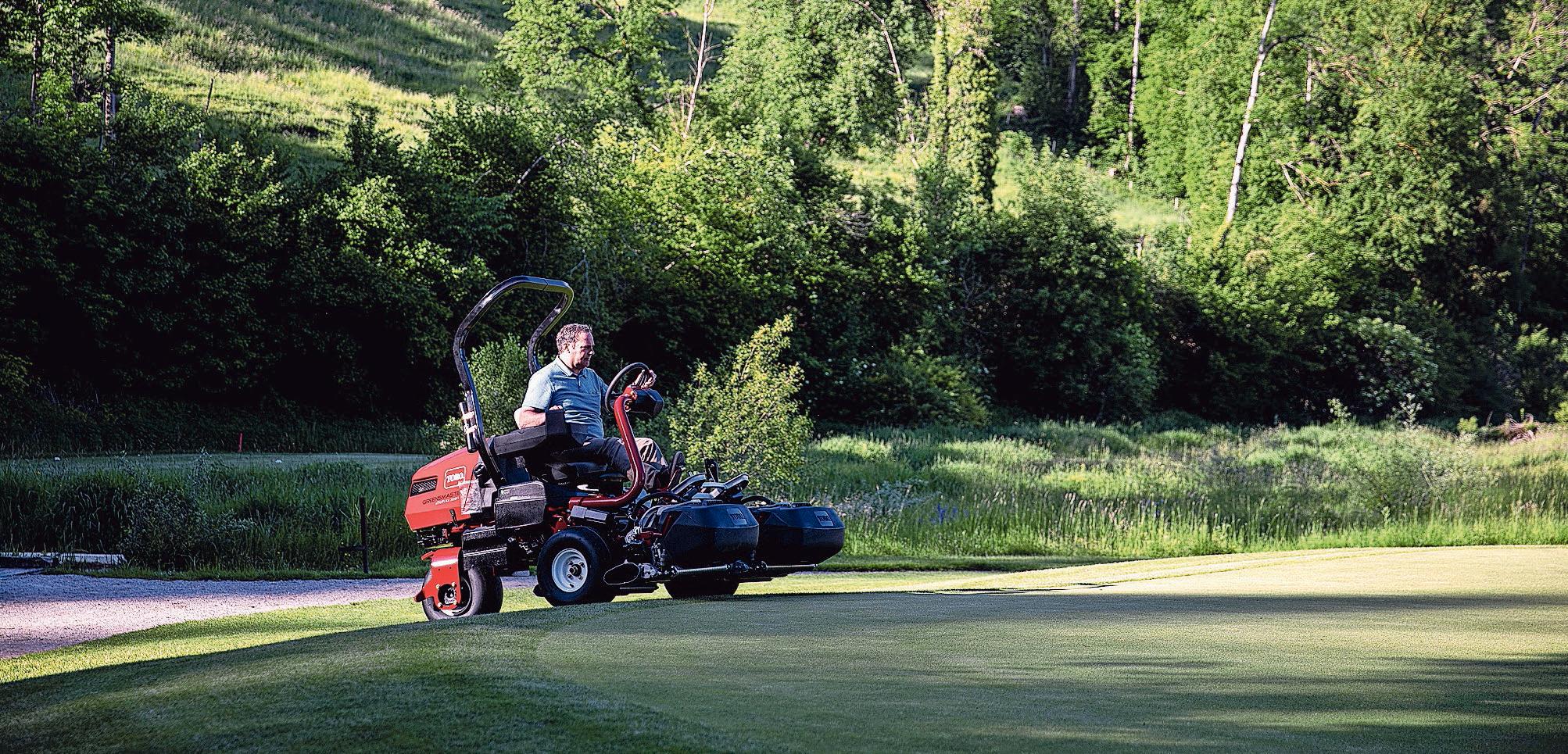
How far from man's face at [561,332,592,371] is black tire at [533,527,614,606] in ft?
4.06

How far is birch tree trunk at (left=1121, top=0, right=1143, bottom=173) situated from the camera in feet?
275

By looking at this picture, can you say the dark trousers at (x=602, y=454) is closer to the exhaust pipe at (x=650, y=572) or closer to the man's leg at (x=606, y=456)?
the man's leg at (x=606, y=456)

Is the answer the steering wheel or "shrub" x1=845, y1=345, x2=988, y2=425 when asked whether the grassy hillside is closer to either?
"shrub" x1=845, y1=345, x2=988, y2=425

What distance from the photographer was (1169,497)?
27.8 m

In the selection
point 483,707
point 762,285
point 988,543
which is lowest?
point 988,543

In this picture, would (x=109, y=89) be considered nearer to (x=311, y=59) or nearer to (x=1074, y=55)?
(x=311, y=59)

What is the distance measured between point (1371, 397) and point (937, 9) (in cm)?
2342

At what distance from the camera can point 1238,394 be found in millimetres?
57781

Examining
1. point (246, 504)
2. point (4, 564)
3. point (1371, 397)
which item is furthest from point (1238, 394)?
point (4, 564)

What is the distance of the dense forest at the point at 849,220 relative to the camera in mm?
32156

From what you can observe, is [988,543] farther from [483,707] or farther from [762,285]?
[762,285]

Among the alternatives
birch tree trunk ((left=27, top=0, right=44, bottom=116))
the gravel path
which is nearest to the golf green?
the gravel path

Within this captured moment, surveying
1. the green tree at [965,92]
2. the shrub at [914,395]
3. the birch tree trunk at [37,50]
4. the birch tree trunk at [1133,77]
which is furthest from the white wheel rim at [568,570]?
the birch tree trunk at [1133,77]

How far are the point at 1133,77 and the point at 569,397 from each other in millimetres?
79136
